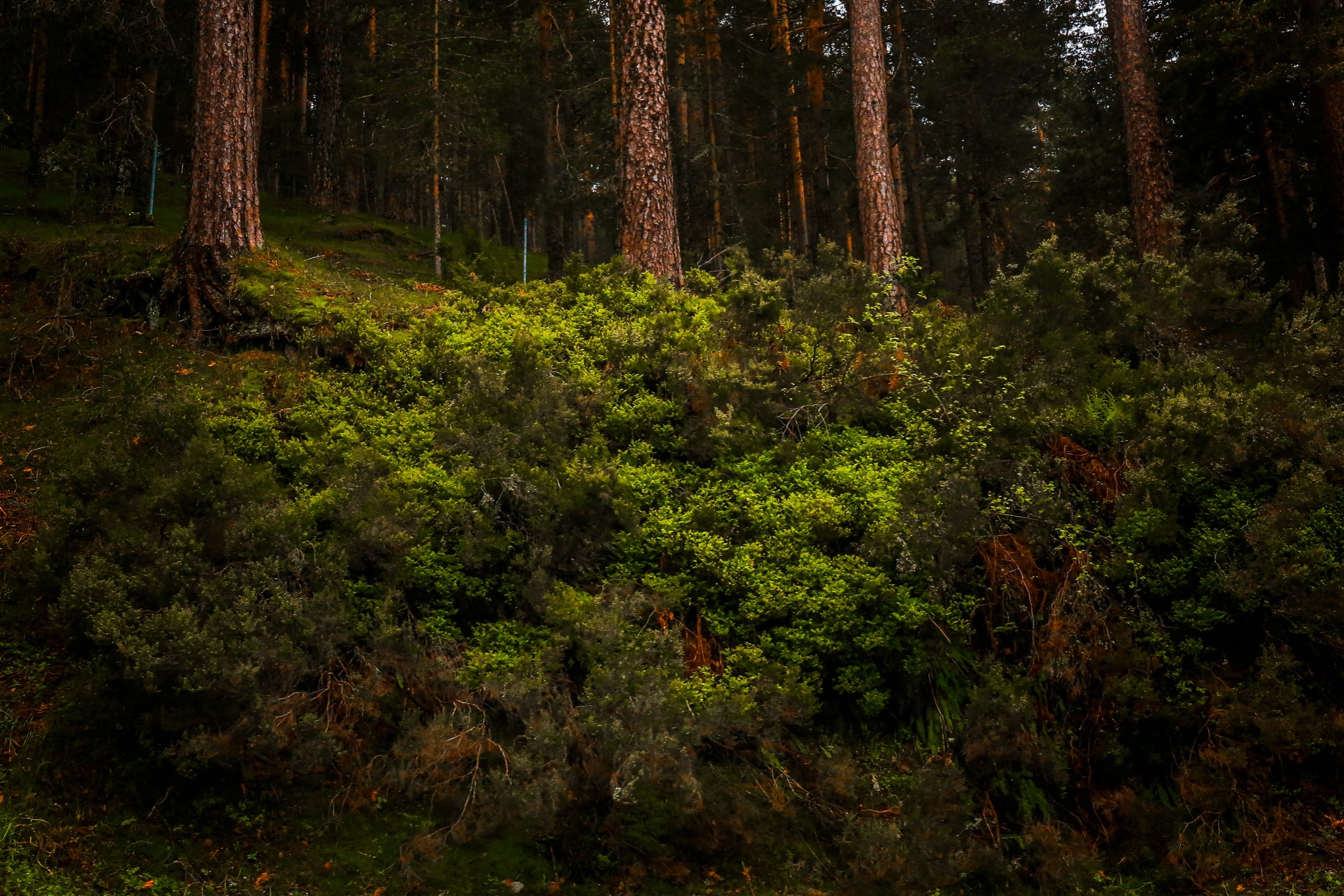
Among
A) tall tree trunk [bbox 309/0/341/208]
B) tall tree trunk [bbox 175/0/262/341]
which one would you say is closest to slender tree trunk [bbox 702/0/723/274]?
tall tree trunk [bbox 309/0/341/208]

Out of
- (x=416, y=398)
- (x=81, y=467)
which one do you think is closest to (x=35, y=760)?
(x=81, y=467)

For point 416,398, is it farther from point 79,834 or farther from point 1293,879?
point 1293,879

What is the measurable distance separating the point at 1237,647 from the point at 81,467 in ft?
27.6

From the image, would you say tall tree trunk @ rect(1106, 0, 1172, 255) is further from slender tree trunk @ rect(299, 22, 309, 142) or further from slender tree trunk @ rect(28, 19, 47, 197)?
slender tree trunk @ rect(299, 22, 309, 142)

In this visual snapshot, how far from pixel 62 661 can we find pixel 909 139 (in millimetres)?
19844

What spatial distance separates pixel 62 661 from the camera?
5746 millimetres

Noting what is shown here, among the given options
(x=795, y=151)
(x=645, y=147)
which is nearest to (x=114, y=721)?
(x=645, y=147)

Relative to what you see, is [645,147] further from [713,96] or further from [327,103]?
[327,103]

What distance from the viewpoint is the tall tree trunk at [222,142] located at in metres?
9.69

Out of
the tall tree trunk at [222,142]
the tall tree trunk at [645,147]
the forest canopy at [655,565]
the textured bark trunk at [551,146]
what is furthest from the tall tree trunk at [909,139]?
the tall tree trunk at [222,142]

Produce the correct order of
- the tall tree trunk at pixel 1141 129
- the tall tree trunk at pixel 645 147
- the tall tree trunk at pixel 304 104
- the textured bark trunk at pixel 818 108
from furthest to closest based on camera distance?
the tall tree trunk at pixel 304 104 < the textured bark trunk at pixel 818 108 < the tall tree trunk at pixel 1141 129 < the tall tree trunk at pixel 645 147

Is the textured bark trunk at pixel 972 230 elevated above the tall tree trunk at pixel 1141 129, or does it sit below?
above

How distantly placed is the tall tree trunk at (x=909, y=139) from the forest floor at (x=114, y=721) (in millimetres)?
12912

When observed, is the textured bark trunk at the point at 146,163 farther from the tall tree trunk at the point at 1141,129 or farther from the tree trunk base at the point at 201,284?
the tall tree trunk at the point at 1141,129
